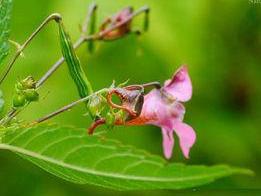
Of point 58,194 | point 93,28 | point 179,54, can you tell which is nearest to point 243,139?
point 179,54

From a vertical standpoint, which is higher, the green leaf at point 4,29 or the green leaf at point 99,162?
the green leaf at point 4,29

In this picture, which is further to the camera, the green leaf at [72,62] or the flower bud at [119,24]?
the flower bud at [119,24]

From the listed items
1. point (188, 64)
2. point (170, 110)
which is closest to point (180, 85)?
point (170, 110)

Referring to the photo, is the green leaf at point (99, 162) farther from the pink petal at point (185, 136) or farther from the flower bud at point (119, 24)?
the flower bud at point (119, 24)

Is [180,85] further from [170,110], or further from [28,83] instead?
[28,83]

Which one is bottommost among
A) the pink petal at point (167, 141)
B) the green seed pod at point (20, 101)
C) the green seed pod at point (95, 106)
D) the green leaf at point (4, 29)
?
the pink petal at point (167, 141)

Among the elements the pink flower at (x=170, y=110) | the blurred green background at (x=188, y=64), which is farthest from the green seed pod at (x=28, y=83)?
the blurred green background at (x=188, y=64)
